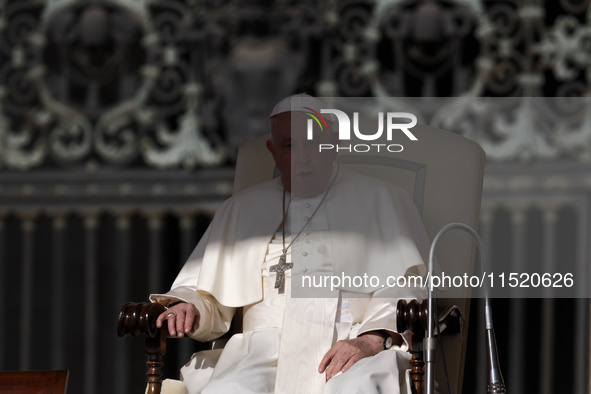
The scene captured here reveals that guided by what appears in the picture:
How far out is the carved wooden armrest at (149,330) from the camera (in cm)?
299

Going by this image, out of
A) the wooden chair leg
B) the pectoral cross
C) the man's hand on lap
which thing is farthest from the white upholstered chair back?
the wooden chair leg

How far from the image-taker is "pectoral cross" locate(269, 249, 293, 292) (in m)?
3.37

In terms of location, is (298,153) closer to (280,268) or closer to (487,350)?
(280,268)

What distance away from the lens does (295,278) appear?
336cm

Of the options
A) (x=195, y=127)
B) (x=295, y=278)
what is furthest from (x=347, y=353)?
(x=195, y=127)

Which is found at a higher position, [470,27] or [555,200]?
[470,27]

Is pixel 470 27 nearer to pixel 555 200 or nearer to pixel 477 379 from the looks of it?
pixel 555 200

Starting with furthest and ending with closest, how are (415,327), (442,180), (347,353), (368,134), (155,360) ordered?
(368,134), (442,180), (155,360), (347,353), (415,327)

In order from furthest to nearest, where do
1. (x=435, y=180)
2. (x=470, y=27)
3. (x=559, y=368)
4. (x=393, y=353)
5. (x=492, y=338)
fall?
(x=470, y=27)
(x=559, y=368)
(x=435, y=180)
(x=393, y=353)
(x=492, y=338)

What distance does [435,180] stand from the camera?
11.8 ft

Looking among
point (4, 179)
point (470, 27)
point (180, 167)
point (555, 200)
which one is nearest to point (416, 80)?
point (470, 27)

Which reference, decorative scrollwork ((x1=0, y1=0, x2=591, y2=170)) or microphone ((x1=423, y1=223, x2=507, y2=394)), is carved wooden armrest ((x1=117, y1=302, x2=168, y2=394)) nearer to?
microphone ((x1=423, y1=223, x2=507, y2=394))

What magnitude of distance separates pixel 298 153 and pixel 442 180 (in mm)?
559

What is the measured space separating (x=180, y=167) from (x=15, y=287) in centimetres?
100
